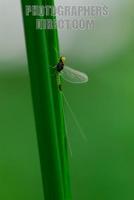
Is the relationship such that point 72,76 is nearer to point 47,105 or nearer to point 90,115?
point 47,105

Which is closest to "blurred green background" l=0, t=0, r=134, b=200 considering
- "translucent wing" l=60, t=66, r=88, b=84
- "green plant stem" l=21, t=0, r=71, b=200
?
"translucent wing" l=60, t=66, r=88, b=84

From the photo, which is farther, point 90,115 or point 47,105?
point 90,115

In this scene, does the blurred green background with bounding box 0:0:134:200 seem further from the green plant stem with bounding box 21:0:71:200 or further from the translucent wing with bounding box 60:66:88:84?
the green plant stem with bounding box 21:0:71:200

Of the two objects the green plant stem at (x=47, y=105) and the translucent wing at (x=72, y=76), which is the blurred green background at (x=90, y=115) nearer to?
the translucent wing at (x=72, y=76)

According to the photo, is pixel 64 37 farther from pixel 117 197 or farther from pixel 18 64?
pixel 117 197

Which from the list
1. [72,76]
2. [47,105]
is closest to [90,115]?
[72,76]

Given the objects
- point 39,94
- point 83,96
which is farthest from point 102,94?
point 39,94
